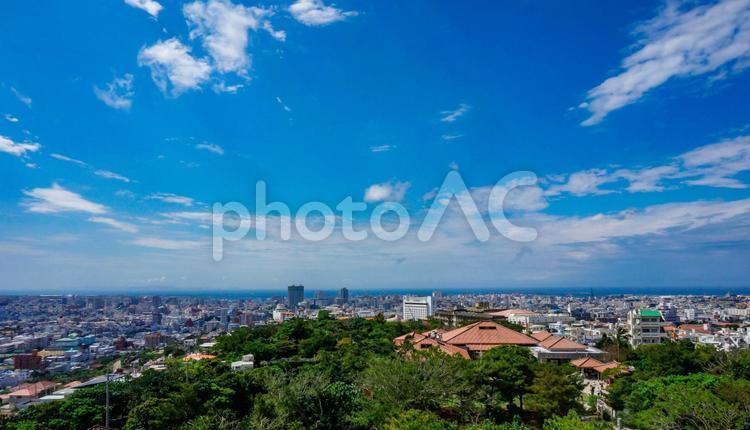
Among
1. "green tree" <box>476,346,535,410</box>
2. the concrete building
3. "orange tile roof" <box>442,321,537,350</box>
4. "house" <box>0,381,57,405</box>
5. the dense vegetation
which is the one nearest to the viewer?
the dense vegetation

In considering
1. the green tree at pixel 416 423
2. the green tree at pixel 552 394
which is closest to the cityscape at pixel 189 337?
the green tree at pixel 552 394

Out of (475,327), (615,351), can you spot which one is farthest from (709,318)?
(475,327)

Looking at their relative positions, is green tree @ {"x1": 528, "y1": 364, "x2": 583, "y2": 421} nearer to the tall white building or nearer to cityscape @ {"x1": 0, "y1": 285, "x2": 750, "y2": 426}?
cityscape @ {"x1": 0, "y1": 285, "x2": 750, "y2": 426}

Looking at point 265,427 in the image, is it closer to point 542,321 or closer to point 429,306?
point 542,321

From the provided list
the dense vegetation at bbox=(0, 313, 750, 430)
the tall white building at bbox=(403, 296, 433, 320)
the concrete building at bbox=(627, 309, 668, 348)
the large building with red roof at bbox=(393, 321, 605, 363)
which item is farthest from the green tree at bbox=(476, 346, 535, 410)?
the tall white building at bbox=(403, 296, 433, 320)

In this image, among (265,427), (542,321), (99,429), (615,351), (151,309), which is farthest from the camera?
(151,309)

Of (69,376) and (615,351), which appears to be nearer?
(69,376)
